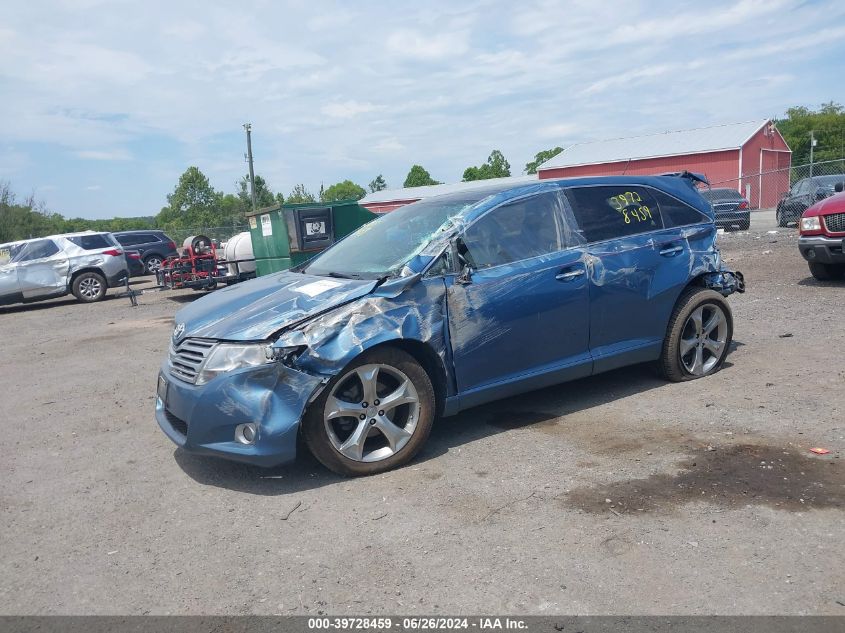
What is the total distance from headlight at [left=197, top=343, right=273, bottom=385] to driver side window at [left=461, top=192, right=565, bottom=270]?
1.53m

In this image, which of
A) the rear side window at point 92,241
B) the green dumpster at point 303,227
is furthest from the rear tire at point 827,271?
the rear side window at point 92,241

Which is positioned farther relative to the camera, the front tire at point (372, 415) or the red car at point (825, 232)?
the red car at point (825, 232)

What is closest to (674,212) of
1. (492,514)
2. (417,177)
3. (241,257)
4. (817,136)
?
(492,514)

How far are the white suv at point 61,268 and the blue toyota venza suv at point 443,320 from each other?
1380 cm

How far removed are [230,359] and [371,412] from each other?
888 mm

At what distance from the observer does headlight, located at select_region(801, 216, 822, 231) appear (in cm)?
941

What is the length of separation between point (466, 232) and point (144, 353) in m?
5.93

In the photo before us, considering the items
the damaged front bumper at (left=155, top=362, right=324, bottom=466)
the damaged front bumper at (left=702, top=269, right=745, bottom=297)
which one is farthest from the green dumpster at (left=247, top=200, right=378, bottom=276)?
the damaged front bumper at (left=155, top=362, right=324, bottom=466)

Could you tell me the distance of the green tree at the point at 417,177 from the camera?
9250cm

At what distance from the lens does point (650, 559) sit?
3.18 meters

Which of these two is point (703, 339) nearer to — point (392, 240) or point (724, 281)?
point (724, 281)

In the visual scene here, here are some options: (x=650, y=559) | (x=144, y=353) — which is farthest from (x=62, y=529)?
(x=144, y=353)

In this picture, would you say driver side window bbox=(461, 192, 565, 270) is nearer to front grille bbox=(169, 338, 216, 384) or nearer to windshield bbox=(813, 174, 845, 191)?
front grille bbox=(169, 338, 216, 384)

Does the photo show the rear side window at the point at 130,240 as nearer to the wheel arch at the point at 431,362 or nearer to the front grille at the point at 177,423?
the front grille at the point at 177,423
